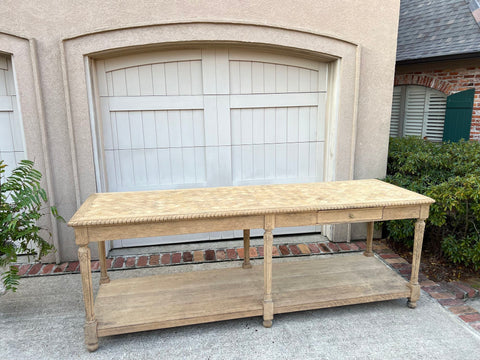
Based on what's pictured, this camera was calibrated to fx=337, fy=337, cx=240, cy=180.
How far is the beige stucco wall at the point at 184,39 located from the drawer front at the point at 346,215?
157 cm

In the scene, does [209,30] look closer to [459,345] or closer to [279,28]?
[279,28]

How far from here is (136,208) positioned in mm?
2627

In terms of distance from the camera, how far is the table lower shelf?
2.69 meters

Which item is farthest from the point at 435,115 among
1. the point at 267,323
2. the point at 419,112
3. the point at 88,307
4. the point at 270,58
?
the point at 88,307

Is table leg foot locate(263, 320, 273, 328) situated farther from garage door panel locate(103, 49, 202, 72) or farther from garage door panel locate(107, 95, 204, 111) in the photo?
garage door panel locate(103, 49, 202, 72)

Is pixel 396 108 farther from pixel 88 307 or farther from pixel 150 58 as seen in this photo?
pixel 88 307

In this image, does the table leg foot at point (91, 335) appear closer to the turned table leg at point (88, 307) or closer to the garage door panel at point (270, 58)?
the turned table leg at point (88, 307)

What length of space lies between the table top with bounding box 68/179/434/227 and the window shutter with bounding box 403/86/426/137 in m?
4.01

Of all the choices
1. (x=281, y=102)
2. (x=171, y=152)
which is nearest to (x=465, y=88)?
(x=281, y=102)


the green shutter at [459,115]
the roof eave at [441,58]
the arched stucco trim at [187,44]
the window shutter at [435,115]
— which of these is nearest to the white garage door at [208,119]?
the arched stucco trim at [187,44]

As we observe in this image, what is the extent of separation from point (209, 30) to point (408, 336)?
347 cm

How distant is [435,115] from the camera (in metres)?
6.31

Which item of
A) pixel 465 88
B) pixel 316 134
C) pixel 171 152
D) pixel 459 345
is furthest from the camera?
pixel 465 88

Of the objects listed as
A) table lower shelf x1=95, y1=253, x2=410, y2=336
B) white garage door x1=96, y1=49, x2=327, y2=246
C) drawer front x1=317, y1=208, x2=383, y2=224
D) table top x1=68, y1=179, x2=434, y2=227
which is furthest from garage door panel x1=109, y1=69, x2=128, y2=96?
drawer front x1=317, y1=208, x2=383, y2=224
